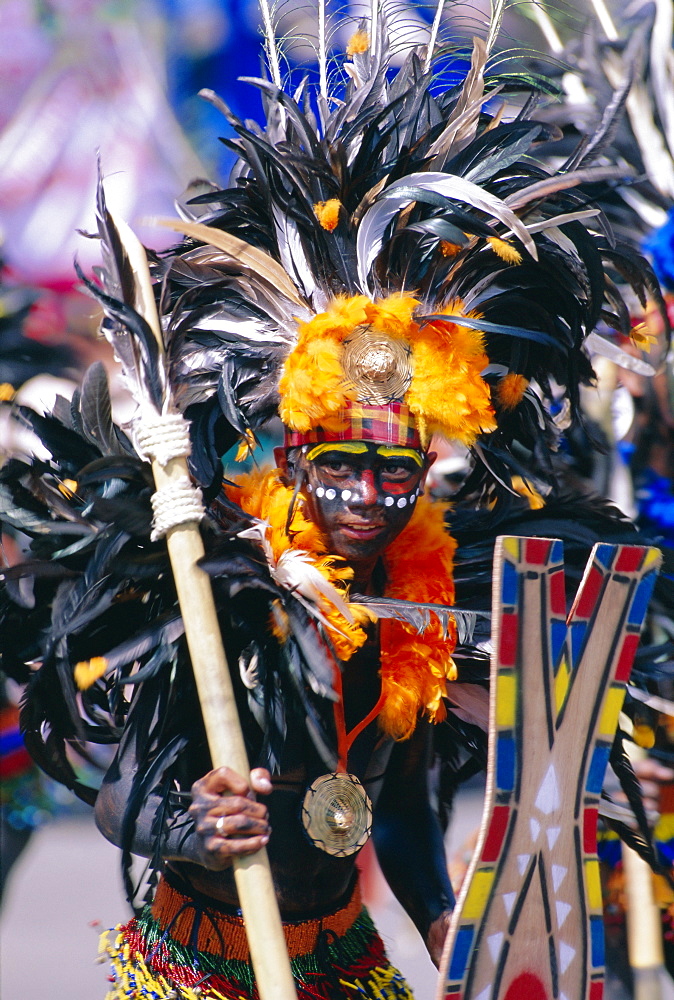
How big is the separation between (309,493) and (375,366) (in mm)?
302

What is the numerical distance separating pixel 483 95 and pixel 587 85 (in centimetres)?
258

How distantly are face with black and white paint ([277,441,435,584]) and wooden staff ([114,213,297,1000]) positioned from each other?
0.36 meters

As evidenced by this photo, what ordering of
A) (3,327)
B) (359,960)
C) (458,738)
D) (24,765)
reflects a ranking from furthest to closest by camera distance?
(24,765)
(3,327)
(458,738)
(359,960)

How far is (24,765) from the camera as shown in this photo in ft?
15.5

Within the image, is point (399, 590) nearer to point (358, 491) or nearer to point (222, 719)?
point (358, 491)

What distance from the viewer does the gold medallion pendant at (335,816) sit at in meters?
2.39

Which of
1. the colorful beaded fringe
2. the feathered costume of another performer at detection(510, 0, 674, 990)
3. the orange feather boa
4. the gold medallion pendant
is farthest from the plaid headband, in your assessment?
the feathered costume of another performer at detection(510, 0, 674, 990)

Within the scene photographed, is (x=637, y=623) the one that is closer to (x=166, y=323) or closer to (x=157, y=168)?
(x=166, y=323)

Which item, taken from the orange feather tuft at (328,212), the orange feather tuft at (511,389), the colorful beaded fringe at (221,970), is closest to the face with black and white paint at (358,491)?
the orange feather tuft at (511,389)

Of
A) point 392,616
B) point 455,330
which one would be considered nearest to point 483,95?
point 455,330

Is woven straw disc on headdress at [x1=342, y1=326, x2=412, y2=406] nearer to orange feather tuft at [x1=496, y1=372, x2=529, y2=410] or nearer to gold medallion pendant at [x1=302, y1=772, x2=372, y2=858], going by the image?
orange feather tuft at [x1=496, y1=372, x2=529, y2=410]

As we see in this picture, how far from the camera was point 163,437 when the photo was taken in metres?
2.15

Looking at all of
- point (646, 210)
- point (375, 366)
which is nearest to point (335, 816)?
point (375, 366)

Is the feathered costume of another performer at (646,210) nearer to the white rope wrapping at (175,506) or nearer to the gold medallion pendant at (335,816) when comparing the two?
the gold medallion pendant at (335,816)
